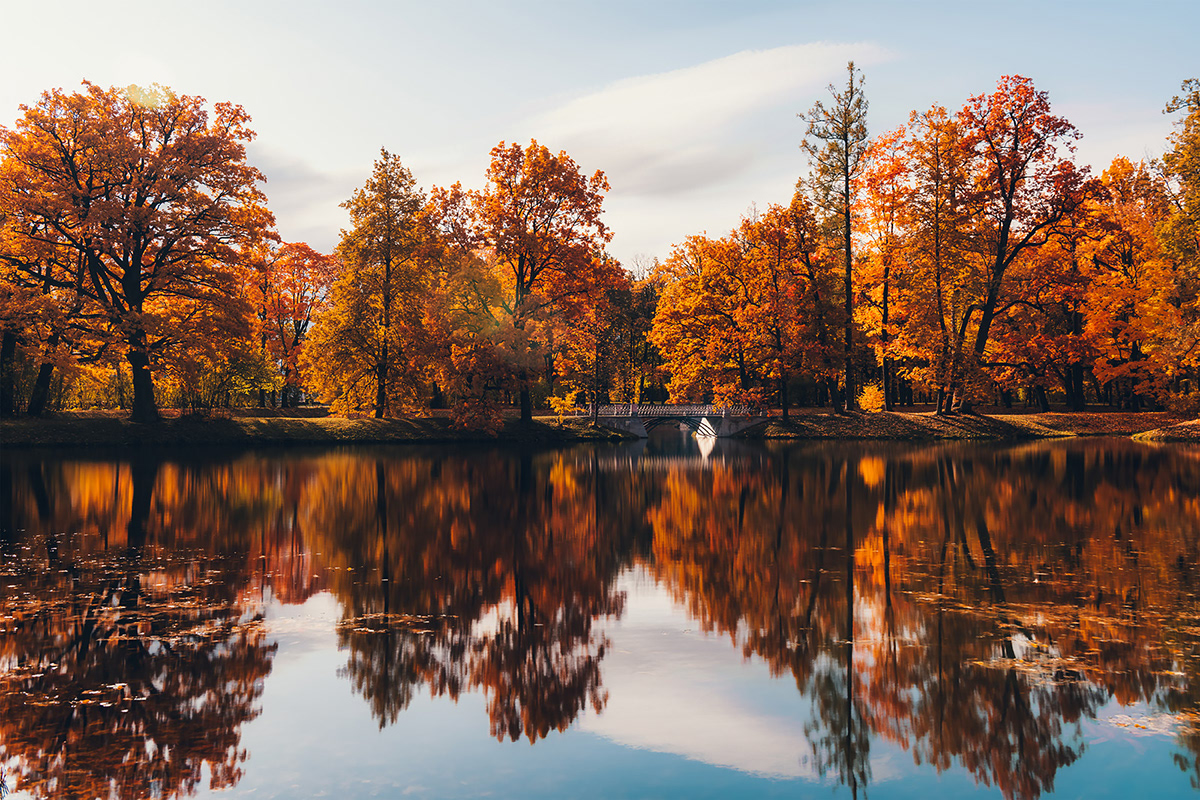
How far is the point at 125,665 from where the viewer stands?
9.36m

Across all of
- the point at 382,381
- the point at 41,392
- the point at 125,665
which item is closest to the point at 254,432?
the point at 382,381

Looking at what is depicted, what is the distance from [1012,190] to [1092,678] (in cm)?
5311

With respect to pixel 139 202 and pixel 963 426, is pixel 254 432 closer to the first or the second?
pixel 139 202

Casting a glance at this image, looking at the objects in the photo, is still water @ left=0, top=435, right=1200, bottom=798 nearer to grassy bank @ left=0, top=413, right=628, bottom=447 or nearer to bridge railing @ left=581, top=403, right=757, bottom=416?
grassy bank @ left=0, top=413, right=628, bottom=447

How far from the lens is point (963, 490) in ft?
82.5

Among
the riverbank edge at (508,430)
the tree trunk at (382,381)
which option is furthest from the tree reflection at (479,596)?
the tree trunk at (382,381)

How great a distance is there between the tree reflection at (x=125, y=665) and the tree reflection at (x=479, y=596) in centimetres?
137

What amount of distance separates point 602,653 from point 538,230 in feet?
156

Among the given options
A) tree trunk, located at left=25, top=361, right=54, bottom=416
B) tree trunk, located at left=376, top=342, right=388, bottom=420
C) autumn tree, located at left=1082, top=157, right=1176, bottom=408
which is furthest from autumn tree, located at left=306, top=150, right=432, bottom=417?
autumn tree, located at left=1082, top=157, right=1176, bottom=408

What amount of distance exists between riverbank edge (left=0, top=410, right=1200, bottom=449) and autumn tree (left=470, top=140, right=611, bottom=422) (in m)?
5.94

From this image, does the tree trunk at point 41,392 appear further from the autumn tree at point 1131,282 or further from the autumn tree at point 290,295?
the autumn tree at point 1131,282

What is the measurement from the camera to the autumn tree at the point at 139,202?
46.1 meters

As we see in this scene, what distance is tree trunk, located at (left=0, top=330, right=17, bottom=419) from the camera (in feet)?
157

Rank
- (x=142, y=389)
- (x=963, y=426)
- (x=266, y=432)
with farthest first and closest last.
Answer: (x=963, y=426)
(x=266, y=432)
(x=142, y=389)
